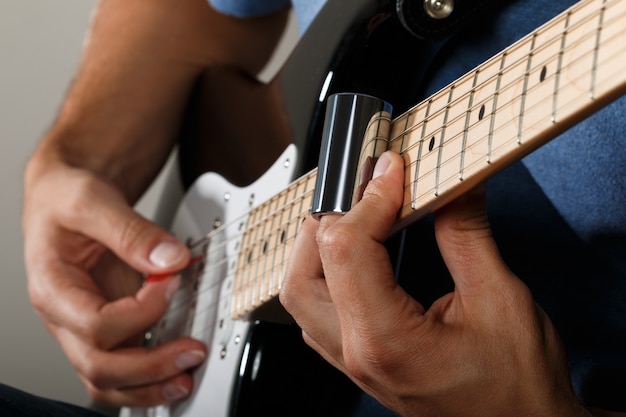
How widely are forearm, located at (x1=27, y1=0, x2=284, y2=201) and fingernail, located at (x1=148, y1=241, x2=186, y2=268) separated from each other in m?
0.23

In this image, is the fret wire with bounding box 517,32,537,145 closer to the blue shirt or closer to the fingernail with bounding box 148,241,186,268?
the blue shirt

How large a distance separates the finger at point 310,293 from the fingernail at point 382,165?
8 cm

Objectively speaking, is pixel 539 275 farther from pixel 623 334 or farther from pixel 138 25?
pixel 138 25

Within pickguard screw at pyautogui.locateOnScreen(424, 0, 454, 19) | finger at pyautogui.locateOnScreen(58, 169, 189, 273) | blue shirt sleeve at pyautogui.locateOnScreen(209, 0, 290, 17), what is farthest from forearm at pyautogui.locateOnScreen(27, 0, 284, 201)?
pickguard screw at pyautogui.locateOnScreen(424, 0, 454, 19)

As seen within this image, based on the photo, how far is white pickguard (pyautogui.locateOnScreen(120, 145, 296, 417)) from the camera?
0.75 m

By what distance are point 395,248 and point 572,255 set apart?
16 centimetres

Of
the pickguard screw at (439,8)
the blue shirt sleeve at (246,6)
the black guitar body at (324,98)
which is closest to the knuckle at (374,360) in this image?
the black guitar body at (324,98)

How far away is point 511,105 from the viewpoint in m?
0.41

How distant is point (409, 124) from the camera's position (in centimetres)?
50

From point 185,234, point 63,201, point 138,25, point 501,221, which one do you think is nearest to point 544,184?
point 501,221

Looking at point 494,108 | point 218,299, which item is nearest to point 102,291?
point 218,299

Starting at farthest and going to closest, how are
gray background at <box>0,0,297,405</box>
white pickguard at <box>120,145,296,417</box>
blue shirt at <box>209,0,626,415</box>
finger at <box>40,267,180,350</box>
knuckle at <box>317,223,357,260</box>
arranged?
gray background at <box>0,0,297,405</box>
finger at <box>40,267,180,350</box>
white pickguard at <box>120,145,296,417</box>
blue shirt at <box>209,0,626,415</box>
knuckle at <box>317,223,357,260</box>

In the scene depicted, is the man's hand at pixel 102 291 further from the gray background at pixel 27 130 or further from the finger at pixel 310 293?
the gray background at pixel 27 130

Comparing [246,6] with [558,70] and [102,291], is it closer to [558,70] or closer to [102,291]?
[102,291]
